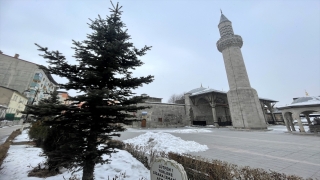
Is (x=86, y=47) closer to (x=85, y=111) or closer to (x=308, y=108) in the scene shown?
(x=85, y=111)

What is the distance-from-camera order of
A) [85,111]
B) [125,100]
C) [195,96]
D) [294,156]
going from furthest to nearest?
[195,96] → [294,156] → [125,100] → [85,111]

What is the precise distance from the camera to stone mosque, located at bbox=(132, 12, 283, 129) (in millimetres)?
19625

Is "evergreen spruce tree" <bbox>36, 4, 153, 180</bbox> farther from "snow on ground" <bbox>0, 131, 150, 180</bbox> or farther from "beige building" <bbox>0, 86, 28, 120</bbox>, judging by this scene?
"beige building" <bbox>0, 86, 28, 120</bbox>

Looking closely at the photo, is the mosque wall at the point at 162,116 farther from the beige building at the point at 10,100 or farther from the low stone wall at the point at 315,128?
the beige building at the point at 10,100

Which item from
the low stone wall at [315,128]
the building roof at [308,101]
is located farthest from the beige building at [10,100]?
the low stone wall at [315,128]

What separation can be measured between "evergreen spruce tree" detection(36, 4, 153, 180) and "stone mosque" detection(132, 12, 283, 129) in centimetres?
1031

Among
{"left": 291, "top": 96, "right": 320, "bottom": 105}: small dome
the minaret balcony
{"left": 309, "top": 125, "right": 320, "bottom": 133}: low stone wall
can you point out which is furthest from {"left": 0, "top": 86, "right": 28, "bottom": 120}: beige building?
{"left": 309, "top": 125, "right": 320, "bottom": 133}: low stone wall

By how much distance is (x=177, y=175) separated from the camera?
273 centimetres

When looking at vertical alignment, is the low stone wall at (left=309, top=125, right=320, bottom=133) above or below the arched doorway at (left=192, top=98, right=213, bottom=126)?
below

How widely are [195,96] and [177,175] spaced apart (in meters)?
27.6

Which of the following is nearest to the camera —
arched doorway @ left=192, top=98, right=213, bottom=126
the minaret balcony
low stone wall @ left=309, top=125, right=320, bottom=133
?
low stone wall @ left=309, top=125, right=320, bottom=133

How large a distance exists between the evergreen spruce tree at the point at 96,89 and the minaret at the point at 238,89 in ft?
65.3

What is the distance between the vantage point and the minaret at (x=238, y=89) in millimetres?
19344

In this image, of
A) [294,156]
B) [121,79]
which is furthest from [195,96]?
[121,79]
